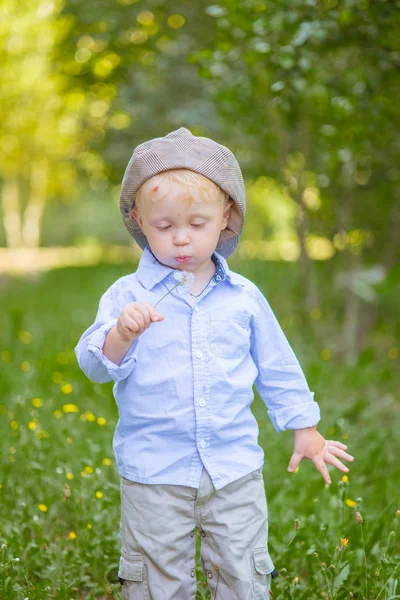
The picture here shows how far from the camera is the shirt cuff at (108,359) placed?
6.62 ft

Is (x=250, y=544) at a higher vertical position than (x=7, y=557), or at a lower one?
higher

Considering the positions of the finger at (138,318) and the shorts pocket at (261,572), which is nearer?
the finger at (138,318)

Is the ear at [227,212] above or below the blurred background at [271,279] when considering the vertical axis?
above

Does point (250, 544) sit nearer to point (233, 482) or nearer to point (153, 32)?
point (233, 482)

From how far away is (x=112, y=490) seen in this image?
299 cm

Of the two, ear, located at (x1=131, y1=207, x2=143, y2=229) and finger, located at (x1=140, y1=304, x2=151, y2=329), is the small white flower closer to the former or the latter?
ear, located at (x1=131, y1=207, x2=143, y2=229)

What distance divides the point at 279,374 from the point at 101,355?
60 centimetres

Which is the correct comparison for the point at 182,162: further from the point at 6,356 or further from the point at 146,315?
the point at 6,356

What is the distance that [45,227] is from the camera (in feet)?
114

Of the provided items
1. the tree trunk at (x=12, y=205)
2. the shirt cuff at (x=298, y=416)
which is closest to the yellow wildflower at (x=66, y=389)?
the shirt cuff at (x=298, y=416)

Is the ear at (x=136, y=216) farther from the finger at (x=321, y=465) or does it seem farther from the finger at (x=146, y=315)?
the finger at (x=321, y=465)

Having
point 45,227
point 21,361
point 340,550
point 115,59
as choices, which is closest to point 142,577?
point 340,550

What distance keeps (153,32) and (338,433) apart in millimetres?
5890

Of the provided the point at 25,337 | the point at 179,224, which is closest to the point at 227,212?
the point at 179,224
